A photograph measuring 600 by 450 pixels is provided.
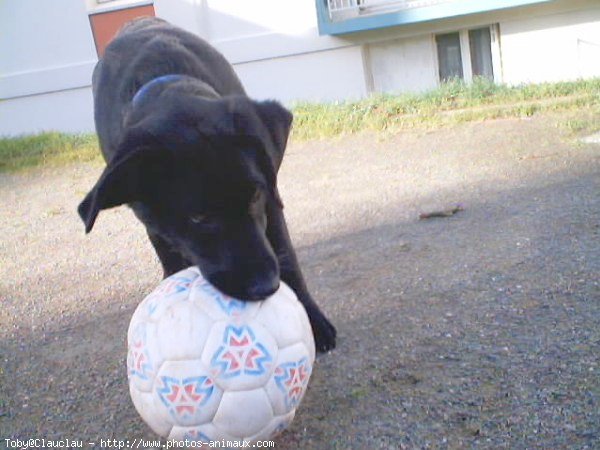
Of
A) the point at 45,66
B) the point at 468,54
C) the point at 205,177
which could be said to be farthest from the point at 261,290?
the point at 45,66

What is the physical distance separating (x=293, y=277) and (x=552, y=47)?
6284 mm

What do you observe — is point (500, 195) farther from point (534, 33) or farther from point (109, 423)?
point (534, 33)

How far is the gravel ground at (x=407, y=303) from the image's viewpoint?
217cm

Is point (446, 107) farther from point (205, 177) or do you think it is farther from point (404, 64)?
point (205, 177)

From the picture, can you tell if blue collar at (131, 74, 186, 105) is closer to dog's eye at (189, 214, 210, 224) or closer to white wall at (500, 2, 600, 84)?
dog's eye at (189, 214, 210, 224)

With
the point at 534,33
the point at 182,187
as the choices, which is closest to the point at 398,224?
the point at 182,187

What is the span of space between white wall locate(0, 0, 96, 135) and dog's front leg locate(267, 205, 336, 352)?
743 cm

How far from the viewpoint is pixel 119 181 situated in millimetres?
2201

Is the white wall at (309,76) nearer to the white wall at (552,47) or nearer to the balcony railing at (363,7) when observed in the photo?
the balcony railing at (363,7)

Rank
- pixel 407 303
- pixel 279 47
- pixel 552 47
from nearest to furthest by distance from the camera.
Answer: pixel 407 303, pixel 552 47, pixel 279 47

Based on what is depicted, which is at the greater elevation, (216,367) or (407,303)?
(216,367)

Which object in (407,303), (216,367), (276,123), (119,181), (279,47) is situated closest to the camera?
(216,367)

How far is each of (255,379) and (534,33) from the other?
7.14m

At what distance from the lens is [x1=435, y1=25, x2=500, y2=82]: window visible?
27.2 ft
